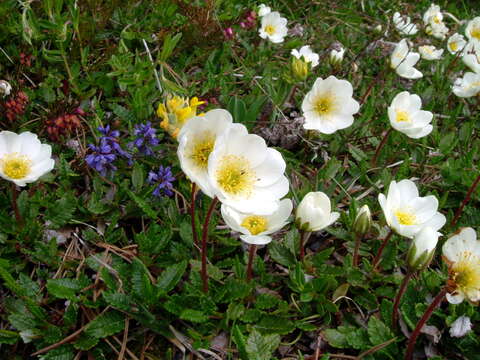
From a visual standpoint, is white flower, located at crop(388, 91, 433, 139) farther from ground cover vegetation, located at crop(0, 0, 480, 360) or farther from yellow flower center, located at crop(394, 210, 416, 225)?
yellow flower center, located at crop(394, 210, 416, 225)

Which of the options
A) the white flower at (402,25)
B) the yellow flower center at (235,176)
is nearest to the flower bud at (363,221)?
the yellow flower center at (235,176)

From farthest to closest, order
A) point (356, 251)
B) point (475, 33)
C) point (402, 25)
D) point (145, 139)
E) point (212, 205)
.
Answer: point (402, 25), point (475, 33), point (145, 139), point (356, 251), point (212, 205)

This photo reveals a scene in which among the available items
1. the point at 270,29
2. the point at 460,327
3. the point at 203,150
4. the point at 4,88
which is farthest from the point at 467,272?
the point at 270,29

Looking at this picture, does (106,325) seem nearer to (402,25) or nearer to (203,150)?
(203,150)

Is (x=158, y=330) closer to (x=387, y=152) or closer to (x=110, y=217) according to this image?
(x=110, y=217)

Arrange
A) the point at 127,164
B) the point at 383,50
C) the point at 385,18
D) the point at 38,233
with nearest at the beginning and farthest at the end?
the point at 38,233, the point at 127,164, the point at 383,50, the point at 385,18

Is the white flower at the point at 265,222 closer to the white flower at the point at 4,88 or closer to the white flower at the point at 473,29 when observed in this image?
the white flower at the point at 4,88

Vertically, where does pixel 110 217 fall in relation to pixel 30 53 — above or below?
below

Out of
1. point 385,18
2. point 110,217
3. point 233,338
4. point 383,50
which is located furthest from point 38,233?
point 385,18
